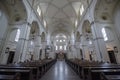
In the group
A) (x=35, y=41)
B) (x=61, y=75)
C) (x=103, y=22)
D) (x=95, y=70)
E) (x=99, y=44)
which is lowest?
(x=61, y=75)

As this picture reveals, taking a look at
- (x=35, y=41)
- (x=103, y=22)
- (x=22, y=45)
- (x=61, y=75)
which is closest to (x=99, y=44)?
(x=103, y=22)

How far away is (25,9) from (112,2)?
10.9 metres

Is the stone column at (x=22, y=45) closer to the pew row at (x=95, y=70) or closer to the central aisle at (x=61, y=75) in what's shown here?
the central aisle at (x=61, y=75)

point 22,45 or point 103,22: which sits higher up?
point 103,22

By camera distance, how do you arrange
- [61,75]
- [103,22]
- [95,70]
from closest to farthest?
[95,70]
[61,75]
[103,22]

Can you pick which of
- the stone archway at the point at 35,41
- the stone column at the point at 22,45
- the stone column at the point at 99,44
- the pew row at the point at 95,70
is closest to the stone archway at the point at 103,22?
the stone column at the point at 99,44

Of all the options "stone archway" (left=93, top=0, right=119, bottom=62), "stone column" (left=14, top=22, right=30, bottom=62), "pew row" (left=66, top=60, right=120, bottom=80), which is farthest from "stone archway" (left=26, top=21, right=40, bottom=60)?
"pew row" (left=66, top=60, right=120, bottom=80)

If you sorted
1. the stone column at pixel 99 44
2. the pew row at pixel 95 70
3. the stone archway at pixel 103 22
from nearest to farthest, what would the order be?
the pew row at pixel 95 70
the stone column at pixel 99 44
the stone archway at pixel 103 22

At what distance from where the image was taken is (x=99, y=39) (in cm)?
866

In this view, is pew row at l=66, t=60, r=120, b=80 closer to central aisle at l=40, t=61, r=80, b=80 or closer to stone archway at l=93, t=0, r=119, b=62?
central aisle at l=40, t=61, r=80, b=80

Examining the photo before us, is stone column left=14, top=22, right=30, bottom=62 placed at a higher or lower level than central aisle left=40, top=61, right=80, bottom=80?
higher

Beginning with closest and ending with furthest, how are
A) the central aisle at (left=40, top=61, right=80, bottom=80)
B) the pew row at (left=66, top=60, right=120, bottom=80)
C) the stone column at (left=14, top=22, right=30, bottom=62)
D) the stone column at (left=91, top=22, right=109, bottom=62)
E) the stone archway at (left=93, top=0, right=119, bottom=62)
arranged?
the pew row at (left=66, top=60, right=120, bottom=80) < the central aisle at (left=40, top=61, right=80, bottom=80) < the stone column at (left=14, top=22, right=30, bottom=62) < the stone column at (left=91, top=22, right=109, bottom=62) < the stone archway at (left=93, top=0, right=119, bottom=62)

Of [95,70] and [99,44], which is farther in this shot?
[99,44]

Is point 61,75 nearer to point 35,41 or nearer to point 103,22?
point 103,22
